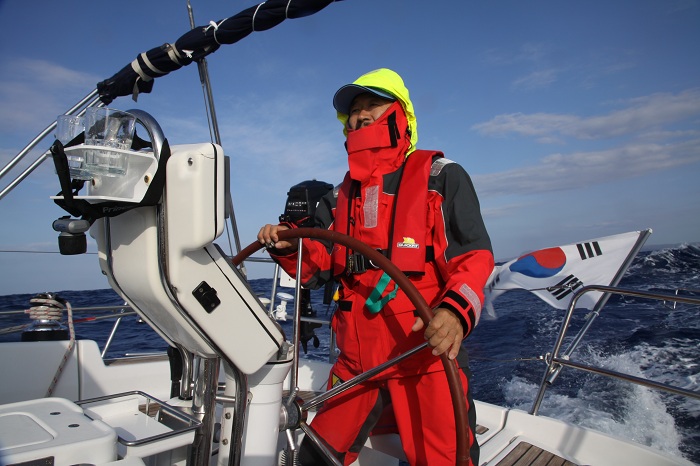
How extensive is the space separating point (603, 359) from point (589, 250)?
9.22 ft

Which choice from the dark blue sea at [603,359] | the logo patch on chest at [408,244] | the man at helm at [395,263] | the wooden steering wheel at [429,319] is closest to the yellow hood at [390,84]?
the man at helm at [395,263]

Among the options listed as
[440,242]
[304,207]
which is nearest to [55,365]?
[304,207]

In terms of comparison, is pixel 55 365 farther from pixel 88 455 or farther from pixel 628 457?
pixel 628 457

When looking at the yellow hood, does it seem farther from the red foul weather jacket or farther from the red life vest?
the red life vest

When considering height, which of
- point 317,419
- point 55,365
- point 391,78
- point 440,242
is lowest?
point 317,419

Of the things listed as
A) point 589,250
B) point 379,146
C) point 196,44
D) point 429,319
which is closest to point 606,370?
point 429,319

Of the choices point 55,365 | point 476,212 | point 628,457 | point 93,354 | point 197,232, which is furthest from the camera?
point 93,354

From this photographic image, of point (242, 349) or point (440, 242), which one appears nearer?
point (242, 349)

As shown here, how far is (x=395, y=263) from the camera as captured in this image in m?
1.61

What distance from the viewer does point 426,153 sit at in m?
1.79

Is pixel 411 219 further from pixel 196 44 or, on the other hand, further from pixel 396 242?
pixel 196 44

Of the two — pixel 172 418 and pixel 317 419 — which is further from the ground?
pixel 172 418

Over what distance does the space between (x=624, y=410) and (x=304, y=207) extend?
11.0 feet

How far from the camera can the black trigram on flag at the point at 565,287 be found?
3.48 meters
